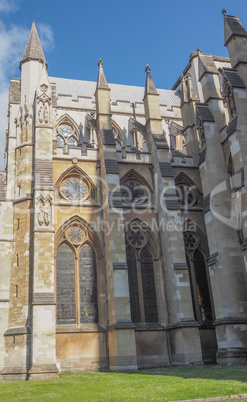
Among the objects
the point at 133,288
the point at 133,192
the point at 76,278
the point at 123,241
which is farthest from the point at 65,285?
the point at 133,192

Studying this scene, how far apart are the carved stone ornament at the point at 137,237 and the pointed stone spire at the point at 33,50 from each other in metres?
11.6

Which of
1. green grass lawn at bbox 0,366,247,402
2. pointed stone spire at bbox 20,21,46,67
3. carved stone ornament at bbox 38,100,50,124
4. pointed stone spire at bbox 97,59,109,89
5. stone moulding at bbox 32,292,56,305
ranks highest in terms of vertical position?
pointed stone spire at bbox 20,21,46,67

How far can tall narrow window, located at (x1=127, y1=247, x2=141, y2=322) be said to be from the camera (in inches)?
750

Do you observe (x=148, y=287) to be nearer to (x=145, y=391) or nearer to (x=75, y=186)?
(x=75, y=186)

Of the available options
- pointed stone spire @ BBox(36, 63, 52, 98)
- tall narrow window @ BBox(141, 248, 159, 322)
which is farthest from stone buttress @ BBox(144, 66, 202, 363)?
pointed stone spire @ BBox(36, 63, 52, 98)

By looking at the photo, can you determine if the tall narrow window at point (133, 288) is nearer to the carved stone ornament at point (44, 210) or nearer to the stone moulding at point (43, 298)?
the stone moulding at point (43, 298)

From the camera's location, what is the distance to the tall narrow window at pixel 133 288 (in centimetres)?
1905

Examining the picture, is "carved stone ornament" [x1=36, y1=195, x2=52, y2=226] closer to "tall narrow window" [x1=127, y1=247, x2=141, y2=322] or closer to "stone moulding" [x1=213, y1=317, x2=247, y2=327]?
"tall narrow window" [x1=127, y1=247, x2=141, y2=322]

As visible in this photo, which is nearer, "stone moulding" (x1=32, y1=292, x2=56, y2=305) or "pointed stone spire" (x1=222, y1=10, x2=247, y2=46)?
"stone moulding" (x1=32, y1=292, x2=56, y2=305)

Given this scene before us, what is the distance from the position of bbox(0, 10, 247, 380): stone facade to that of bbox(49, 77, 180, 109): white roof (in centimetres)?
968

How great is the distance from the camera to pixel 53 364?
15898 millimetres

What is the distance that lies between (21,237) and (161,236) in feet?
22.6

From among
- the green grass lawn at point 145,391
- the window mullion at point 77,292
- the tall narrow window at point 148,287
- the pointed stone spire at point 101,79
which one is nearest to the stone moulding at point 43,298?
the window mullion at point 77,292

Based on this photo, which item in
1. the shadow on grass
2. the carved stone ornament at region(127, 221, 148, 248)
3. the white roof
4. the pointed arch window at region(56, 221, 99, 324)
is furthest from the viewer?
the white roof
